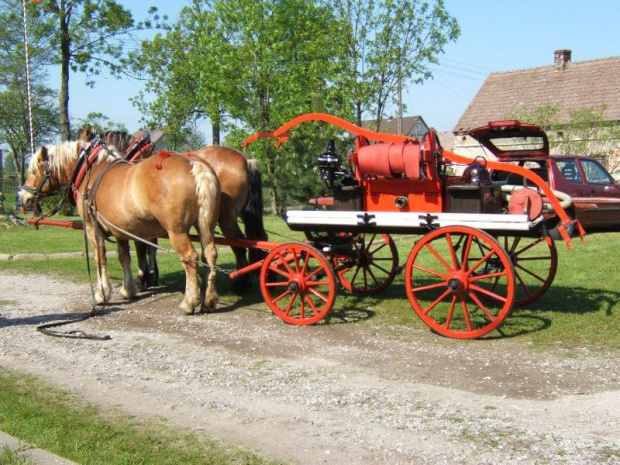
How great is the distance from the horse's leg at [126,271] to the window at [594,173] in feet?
37.7

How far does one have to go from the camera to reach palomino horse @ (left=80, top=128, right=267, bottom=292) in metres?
9.23

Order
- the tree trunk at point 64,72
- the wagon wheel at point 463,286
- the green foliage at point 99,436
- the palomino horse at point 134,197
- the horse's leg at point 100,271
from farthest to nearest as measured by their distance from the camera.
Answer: the tree trunk at point 64,72 < the horse's leg at point 100,271 < the palomino horse at point 134,197 < the wagon wheel at point 463,286 < the green foliage at point 99,436

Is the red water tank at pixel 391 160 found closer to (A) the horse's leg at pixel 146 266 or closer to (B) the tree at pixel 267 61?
(A) the horse's leg at pixel 146 266

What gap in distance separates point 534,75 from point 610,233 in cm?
2295

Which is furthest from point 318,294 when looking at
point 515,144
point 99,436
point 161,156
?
point 515,144

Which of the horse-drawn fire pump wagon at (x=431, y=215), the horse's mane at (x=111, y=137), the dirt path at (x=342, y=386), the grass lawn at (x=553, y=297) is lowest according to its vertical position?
the dirt path at (x=342, y=386)

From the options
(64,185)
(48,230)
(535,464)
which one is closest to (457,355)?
(535,464)

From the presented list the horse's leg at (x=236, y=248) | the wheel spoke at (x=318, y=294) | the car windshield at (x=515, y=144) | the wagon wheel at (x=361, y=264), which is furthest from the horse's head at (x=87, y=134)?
the car windshield at (x=515, y=144)

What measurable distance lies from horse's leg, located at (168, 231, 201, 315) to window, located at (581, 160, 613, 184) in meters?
11.4

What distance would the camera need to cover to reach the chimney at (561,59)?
121 feet

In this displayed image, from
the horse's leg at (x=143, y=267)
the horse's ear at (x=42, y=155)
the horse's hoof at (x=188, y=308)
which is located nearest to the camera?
the horse's hoof at (x=188, y=308)

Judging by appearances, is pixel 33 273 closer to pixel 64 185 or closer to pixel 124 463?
pixel 64 185

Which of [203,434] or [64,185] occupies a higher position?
[64,185]

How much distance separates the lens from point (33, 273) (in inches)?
481
